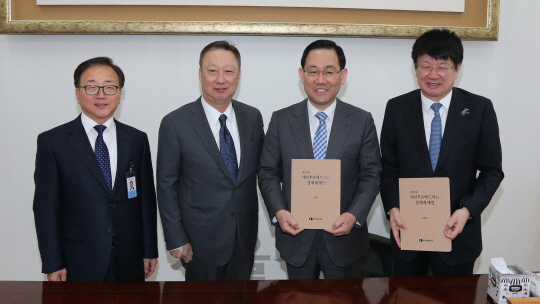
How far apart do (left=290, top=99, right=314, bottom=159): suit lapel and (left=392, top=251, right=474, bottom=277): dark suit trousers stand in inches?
28.0

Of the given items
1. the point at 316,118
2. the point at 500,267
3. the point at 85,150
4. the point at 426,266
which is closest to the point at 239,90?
the point at 316,118

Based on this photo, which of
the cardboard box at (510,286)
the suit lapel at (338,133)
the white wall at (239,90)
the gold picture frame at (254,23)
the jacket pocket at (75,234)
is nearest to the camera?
the cardboard box at (510,286)

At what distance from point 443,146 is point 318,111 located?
632 millimetres

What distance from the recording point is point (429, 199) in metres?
1.99

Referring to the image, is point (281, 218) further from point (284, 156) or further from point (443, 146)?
point (443, 146)

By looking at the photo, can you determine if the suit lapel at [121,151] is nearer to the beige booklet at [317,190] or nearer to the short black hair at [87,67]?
the short black hair at [87,67]

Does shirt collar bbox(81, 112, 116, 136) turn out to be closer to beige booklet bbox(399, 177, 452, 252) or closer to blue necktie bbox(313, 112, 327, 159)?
blue necktie bbox(313, 112, 327, 159)

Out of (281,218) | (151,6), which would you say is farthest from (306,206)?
(151,6)

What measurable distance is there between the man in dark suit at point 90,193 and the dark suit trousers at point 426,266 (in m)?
1.32

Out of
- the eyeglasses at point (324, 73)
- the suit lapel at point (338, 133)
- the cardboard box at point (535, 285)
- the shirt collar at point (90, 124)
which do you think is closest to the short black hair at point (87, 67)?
the shirt collar at point (90, 124)

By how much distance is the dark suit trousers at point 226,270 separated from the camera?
2.27 m

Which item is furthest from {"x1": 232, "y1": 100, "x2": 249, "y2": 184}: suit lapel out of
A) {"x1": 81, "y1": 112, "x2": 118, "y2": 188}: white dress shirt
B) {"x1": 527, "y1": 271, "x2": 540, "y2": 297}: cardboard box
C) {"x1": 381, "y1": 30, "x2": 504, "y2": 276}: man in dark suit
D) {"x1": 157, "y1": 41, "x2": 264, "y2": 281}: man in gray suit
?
{"x1": 527, "y1": 271, "x2": 540, "y2": 297}: cardboard box

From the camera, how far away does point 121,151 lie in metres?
2.17

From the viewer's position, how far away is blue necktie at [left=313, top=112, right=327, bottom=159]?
220 centimetres
